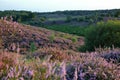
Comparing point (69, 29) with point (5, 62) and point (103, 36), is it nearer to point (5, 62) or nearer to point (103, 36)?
point (103, 36)

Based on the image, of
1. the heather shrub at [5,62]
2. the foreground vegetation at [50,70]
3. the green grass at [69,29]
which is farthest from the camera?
the green grass at [69,29]

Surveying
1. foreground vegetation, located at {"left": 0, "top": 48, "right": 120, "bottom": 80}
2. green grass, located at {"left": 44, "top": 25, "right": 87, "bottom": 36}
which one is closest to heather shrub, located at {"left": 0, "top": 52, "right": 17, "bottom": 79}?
foreground vegetation, located at {"left": 0, "top": 48, "right": 120, "bottom": 80}

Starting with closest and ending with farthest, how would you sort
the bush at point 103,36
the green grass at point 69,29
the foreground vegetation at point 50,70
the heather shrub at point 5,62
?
the foreground vegetation at point 50,70 < the heather shrub at point 5,62 < the bush at point 103,36 < the green grass at point 69,29

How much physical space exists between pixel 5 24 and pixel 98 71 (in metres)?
3.33

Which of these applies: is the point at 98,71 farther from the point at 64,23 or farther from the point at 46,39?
the point at 64,23

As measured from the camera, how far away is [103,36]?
35.7 meters

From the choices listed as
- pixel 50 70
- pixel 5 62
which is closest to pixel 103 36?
pixel 5 62

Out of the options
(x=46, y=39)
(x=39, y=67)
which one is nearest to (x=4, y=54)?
(x=39, y=67)

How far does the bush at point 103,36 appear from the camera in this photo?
115 feet

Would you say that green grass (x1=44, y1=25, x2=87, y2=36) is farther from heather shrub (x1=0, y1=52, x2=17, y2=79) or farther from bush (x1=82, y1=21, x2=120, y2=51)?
heather shrub (x1=0, y1=52, x2=17, y2=79)

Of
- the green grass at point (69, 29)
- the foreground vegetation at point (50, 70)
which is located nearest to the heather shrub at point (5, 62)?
the foreground vegetation at point (50, 70)

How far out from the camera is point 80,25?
95375 mm

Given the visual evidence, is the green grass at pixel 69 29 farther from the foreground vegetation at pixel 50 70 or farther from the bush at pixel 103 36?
the foreground vegetation at pixel 50 70

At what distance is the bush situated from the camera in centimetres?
3500
